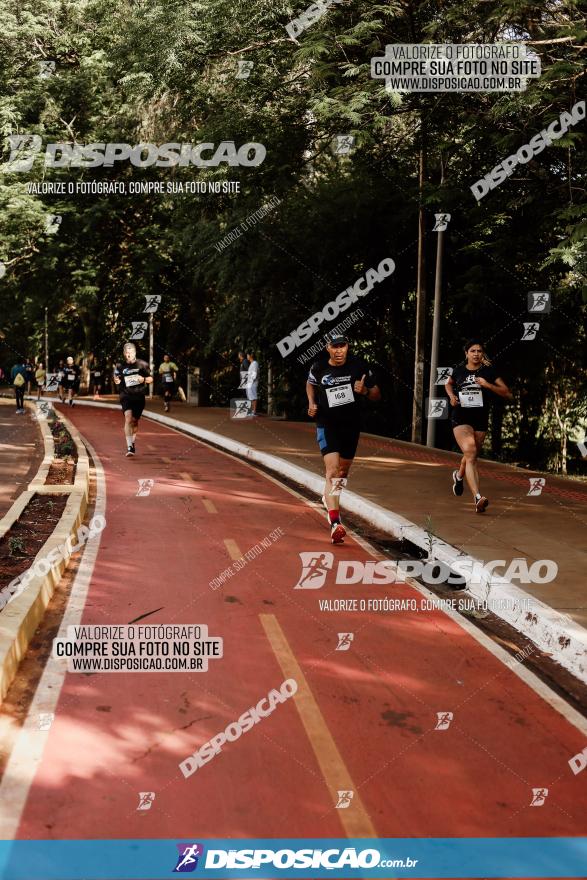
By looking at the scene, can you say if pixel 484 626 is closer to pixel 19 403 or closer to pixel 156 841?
Answer: pixel 156 841

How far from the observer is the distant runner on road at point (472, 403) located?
10.6 meters

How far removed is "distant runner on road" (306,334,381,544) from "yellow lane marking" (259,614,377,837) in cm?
337

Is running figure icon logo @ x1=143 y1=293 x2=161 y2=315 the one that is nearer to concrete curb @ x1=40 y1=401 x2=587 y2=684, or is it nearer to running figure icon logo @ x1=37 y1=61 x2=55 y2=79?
running figure icon logo @ x1=37 y1=61 x2=55 y2=79

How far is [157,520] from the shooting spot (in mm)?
10797

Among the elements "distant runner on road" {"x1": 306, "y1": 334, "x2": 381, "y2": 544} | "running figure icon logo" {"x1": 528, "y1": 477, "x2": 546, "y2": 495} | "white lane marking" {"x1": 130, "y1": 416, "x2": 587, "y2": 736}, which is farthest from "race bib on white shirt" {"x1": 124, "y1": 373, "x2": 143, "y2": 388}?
"white lane marking" {"x1": 130, "y1": 416, "x2": 587, "y2": 736}

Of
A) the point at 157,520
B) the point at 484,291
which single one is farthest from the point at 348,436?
the point at 484,291

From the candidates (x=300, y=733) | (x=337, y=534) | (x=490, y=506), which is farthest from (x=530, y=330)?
(x=300, y=733)

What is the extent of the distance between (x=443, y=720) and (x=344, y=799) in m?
1.13

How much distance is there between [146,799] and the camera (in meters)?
4.05

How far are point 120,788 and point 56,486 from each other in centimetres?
879

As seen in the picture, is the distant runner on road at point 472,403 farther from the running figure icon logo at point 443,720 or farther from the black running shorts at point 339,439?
the running figure icon logo at point 443,720

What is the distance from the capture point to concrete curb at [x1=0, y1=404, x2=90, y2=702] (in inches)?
219

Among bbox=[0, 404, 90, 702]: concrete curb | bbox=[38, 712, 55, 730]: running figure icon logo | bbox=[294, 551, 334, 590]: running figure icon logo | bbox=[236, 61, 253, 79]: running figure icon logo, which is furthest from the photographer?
bbox=[236, 61, 253, 79]: running figure icon logo

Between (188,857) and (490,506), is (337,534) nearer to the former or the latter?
(490,506)
